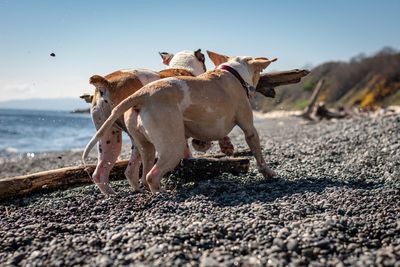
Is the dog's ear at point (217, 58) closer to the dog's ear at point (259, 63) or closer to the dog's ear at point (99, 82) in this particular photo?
the dog's ear at point (259, 63)

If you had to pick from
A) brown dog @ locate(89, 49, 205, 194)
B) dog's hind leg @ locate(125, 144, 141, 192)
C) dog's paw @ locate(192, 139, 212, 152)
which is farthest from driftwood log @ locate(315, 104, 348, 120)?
dog's hind leg @ locate(125, 144, 141, 192)

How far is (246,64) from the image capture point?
23.7 feet

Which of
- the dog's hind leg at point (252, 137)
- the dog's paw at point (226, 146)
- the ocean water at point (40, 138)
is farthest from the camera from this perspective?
the ocean water at point (40, 138)

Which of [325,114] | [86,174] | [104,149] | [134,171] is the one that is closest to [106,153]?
[104,149]

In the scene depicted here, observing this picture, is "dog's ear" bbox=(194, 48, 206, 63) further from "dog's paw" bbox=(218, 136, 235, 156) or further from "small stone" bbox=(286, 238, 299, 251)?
"small stone" bbox=(286, 238, 299, 251)

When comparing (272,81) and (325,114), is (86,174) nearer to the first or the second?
(272,81)

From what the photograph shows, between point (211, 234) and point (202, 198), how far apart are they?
60.5 inches

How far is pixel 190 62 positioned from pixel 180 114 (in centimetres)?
269

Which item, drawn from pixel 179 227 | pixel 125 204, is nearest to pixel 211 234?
pixel 179 227

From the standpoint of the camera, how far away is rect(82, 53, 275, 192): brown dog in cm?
541

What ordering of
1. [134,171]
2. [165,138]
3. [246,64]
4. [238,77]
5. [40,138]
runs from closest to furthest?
[165,138] → [134,171] → [238,77] → [246,64] → [40,138]

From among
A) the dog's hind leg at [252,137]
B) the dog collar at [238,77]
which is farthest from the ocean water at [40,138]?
the dog's hind leg at [252,137]

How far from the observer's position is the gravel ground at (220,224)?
11.1ft

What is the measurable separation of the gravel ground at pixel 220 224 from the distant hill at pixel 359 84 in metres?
45.7
